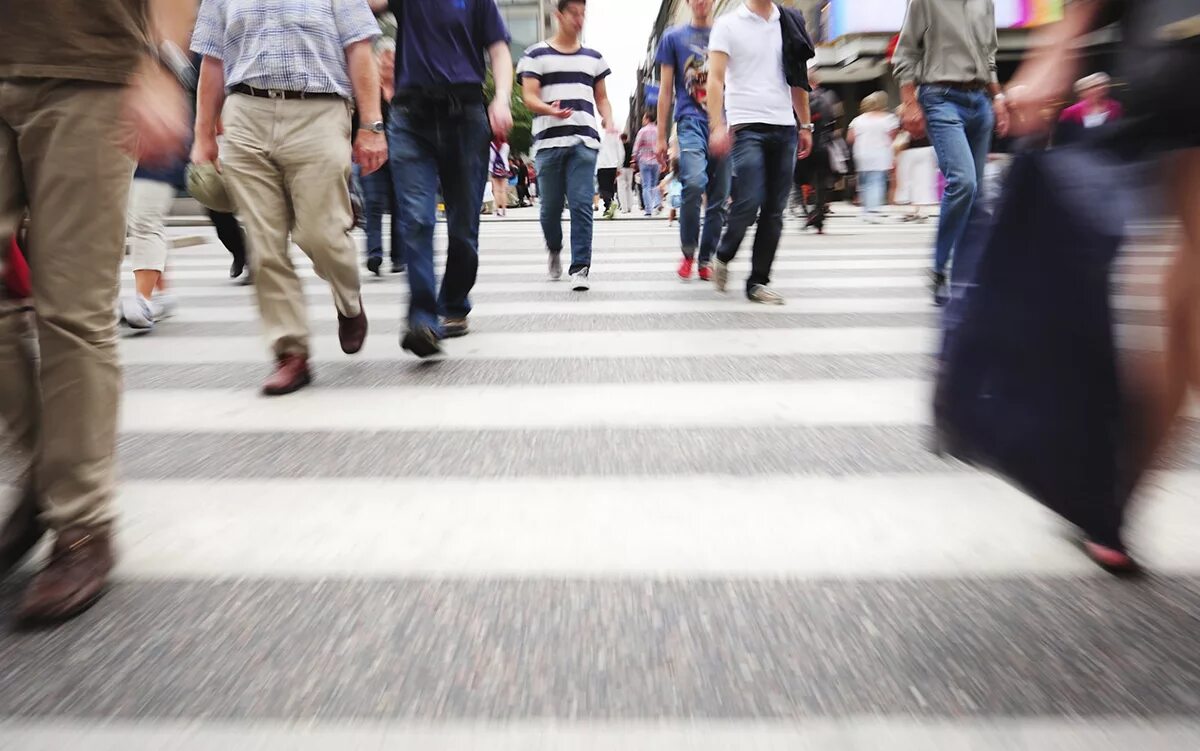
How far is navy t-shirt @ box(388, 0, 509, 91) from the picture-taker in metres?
4.15

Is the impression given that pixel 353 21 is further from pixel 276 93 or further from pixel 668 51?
pixel 668 51

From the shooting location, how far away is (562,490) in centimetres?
249

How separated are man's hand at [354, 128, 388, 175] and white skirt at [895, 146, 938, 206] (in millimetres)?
12489

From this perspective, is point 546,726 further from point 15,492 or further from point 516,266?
point 516,266

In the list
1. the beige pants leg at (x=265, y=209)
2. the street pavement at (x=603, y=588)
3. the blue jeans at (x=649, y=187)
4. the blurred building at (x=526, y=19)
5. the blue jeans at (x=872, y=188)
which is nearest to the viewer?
the street pavement at (x=603, y=588)

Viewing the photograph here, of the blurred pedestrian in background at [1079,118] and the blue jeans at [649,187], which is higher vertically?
the blue jeans at [649,187]

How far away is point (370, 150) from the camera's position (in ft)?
13.0

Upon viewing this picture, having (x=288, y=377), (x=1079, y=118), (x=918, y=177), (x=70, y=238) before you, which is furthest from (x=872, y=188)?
(x=70, y=238)

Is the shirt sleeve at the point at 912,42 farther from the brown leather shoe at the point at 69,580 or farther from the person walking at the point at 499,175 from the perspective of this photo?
the person walking at the point at 499,175

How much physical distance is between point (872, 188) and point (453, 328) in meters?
11.5

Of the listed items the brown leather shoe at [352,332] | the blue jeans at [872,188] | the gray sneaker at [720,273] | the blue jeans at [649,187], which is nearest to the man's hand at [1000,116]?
the gray sneaker at [720,273]

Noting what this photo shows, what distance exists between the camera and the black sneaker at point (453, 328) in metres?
4.82

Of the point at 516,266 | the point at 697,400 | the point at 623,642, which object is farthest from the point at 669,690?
the point at 516,266

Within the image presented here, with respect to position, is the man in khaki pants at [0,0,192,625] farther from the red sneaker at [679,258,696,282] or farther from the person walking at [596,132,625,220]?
the person walking at [596,132,625,220]
